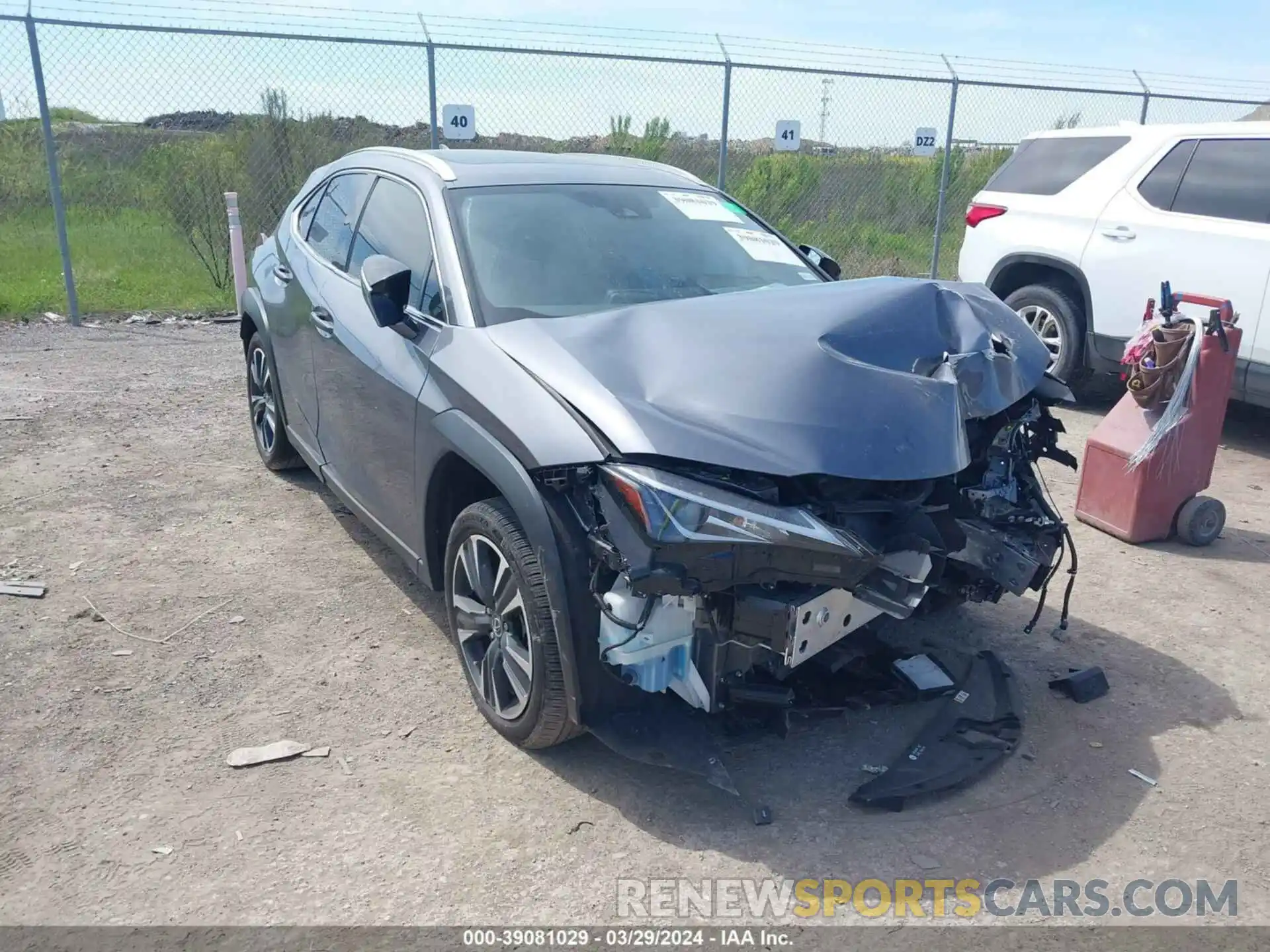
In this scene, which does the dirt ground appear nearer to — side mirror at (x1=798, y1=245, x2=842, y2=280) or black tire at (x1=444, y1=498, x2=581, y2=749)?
black tire at (x1=444, y1=498, x2=581, y2=749)

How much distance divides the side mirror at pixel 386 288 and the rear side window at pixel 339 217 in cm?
92

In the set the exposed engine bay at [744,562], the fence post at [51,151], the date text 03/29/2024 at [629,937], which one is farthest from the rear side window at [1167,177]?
the fence post at [51,151]

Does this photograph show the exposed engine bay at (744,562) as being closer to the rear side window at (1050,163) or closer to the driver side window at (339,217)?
the driver side window at (339,217)

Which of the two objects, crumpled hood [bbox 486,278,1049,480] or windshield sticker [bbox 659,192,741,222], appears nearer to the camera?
crumpled hood [bbox 486,278,1049,480]

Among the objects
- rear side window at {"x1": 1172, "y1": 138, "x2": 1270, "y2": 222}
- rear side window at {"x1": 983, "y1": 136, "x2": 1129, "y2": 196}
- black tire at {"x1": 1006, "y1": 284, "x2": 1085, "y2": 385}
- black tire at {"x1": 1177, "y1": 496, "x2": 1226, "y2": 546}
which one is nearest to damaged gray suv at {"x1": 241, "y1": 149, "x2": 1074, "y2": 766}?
black tire at {"x1": 1177, "y1": 496, "x2": 1226, "y2": 546}

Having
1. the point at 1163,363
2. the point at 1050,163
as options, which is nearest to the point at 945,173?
the point at 1050,163

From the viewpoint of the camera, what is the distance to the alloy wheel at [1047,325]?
307 inches

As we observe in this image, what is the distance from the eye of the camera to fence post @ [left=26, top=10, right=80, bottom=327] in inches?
354

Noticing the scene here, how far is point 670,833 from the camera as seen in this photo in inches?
116

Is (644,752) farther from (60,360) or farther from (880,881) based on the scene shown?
(60,360)

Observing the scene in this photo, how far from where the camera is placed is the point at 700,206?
450 centimetres

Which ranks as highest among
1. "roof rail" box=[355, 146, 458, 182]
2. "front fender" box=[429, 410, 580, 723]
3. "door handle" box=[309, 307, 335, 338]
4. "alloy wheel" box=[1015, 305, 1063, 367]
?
"roof rail" box=[355, 146, 458, 182]

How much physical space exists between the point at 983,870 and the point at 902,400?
52.5 inches

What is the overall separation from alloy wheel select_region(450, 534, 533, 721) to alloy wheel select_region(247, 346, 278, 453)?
254 cm
